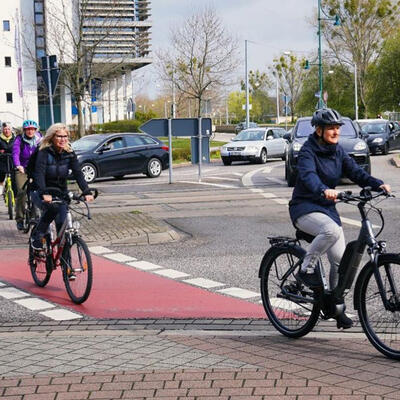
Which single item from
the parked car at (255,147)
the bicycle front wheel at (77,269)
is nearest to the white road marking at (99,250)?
the bicycle front wheel at (77,269)

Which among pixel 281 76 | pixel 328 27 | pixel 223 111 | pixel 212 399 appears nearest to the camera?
pixel 212 399

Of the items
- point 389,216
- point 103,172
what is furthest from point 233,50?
point 389,216

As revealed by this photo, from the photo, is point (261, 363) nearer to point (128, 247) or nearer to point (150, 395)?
point (150, 395)

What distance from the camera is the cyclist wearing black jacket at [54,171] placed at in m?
8.63

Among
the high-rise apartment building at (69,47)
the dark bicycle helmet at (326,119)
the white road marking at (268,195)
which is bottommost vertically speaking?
the white road marking at (268,195)

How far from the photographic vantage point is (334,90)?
8431 centimetres

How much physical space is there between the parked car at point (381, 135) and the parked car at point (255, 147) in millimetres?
4005

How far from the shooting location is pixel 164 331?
675cm

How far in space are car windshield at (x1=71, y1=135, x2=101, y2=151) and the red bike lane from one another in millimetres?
16010

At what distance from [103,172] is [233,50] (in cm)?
3158

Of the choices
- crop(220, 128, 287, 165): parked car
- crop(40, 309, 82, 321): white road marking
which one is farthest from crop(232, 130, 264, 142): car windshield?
crop(40, 309, 82, 321): white road marking

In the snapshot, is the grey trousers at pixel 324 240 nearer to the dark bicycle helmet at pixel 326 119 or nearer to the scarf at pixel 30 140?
the dark bicycle helmet at pixel 326 119

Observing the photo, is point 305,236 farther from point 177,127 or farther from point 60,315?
point 177,127

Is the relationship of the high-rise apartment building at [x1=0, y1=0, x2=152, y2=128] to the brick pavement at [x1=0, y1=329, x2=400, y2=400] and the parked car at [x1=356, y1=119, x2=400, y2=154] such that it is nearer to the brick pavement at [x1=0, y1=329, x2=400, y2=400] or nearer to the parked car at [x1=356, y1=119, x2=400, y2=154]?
the parked car at [x1=356, y1=119, x2=400, y2=154]
